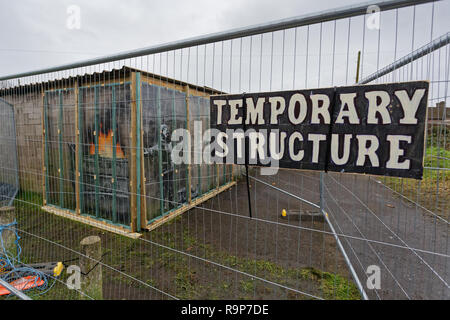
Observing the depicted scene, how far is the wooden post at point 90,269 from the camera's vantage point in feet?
6.40

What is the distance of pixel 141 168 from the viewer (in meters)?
4.28

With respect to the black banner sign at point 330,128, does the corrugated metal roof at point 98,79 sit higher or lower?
higher

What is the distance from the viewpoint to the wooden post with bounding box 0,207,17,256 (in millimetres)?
3188

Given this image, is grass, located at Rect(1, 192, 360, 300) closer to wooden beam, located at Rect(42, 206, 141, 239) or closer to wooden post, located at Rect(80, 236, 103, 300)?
wooden beam, located at Rect(42, 206, 141, 239)

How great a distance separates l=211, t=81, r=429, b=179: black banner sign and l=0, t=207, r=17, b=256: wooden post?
356 centimetres

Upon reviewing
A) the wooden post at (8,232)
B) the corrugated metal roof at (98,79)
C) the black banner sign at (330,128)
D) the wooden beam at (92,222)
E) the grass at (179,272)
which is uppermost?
the corrugated metal roof at (98,79)

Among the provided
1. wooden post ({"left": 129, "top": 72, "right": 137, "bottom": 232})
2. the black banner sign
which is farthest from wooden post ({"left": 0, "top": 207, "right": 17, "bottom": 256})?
the black banner sign

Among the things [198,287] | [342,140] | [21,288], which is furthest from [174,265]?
[342,140]

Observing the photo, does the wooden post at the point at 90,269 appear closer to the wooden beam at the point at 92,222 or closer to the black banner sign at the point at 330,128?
the black banner sign at the point at 330,128

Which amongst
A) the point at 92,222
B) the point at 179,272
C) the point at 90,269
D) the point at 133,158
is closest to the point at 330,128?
the point at 90,269

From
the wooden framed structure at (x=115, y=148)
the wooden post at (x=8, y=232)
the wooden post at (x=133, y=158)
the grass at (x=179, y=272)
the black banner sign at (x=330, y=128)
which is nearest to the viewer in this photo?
the black banner sign at (x=330, y=128)

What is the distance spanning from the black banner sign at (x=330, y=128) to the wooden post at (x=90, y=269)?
1464mm

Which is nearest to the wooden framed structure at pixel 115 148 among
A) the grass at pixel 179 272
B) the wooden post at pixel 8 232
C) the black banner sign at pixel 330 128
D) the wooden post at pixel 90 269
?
the grass at pixel 179 272
